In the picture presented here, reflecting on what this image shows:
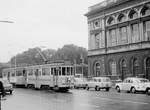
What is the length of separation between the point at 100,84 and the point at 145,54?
29.1 ft

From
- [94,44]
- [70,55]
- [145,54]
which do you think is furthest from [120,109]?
[70,55]

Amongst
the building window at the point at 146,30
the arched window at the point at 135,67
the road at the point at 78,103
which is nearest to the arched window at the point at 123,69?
the arched window at the point at 135,67

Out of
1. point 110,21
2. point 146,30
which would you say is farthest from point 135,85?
point 110,21

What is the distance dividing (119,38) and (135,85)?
17681mm

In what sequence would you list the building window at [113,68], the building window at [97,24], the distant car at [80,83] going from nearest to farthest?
1. the distant car at [80,83]
2. the building window at [113,68]
3. the building window at [97,24]

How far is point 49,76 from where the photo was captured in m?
35.3

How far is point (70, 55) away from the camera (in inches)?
4003

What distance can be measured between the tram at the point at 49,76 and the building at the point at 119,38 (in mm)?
12720

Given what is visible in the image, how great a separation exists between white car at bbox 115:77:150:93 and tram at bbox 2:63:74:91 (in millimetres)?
5667

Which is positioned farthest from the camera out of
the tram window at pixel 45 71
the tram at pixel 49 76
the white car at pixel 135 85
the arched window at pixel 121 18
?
the arched window at pixel 121 18

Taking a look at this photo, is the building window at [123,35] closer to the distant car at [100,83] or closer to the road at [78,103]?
the distant car at [100,83]

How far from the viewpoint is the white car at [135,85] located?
30328mm

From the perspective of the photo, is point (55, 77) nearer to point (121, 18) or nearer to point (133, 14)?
point (133, 14)

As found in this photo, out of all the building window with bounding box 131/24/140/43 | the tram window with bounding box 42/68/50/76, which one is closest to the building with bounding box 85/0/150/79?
the building window with bounding box 131/24/140/43
